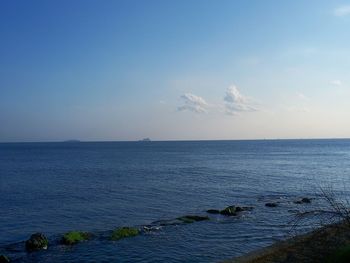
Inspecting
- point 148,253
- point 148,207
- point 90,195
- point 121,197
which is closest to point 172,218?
point 148,207

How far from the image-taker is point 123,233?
98.5 ft

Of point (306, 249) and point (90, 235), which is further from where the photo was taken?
point (90, 235)

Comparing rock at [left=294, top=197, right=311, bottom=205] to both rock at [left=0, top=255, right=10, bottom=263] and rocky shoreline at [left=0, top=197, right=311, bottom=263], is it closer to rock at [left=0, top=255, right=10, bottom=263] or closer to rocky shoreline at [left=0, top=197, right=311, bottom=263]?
rocky shoreline at [left=0, top=197, right=311, bottom=263]

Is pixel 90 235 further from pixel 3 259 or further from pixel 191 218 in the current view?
pixel 191 218

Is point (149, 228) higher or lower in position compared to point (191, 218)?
lower

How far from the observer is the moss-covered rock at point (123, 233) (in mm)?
29406

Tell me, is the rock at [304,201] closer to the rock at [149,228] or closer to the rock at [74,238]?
the rock at [149,228]

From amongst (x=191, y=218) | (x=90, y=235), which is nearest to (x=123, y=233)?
(x=90, y=235)

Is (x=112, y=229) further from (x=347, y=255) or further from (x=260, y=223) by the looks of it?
(x=347, y=255)

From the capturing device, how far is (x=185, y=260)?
24.5 metres

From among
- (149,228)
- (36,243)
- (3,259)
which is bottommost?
(3,259)

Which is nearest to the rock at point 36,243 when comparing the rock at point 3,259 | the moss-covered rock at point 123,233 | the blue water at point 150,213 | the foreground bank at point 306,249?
the blue water at point 150,213

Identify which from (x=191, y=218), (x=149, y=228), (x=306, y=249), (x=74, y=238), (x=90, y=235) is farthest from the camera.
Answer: (x=191, y=218)

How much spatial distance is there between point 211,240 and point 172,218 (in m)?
8.87
